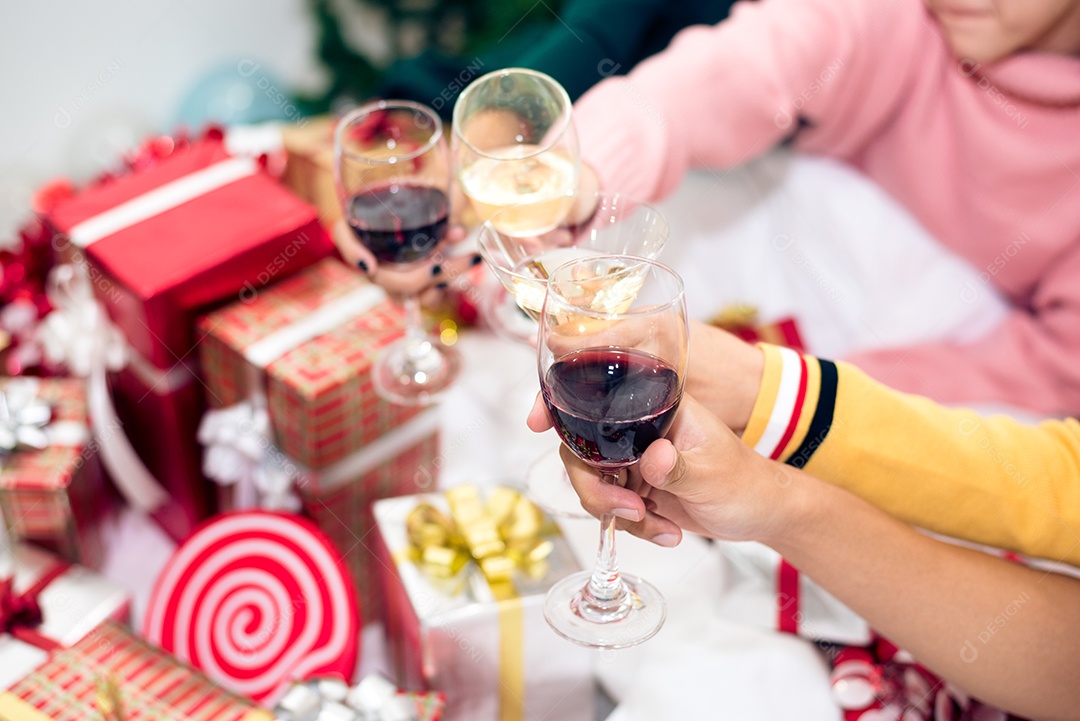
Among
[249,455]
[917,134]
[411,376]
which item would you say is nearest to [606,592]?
[411,376]

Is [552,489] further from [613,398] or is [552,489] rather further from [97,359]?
[97,359]

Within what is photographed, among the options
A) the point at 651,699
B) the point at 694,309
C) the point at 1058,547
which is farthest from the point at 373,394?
the point at 1058,547

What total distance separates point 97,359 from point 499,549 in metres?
0.65

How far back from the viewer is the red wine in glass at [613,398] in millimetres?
711

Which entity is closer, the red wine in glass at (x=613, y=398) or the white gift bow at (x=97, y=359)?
the red wine in glass at (x=613, y=398)

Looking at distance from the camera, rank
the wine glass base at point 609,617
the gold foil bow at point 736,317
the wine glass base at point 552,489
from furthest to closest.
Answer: the gold foil bow at point 736,317 < the wine glass base at point 552,489 < the wine glass base at point 609,617

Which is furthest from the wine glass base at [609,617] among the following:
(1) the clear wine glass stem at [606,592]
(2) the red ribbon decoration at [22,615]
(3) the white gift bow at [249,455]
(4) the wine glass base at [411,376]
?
(2) the red ribbon decoration at [22,615]

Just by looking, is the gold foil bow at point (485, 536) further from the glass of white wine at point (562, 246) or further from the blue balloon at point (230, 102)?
the blue balloon at point (230, 102)

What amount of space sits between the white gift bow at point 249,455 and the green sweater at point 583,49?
756 mm

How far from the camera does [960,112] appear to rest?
1.40 metres

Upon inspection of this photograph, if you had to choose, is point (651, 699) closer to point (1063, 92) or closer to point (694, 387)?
point (694, 387)

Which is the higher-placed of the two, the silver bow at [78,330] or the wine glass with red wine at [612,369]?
the wine glass with red wine at [612,369]

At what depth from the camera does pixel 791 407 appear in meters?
0.92

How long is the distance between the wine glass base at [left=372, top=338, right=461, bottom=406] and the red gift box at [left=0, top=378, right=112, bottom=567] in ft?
1.36
